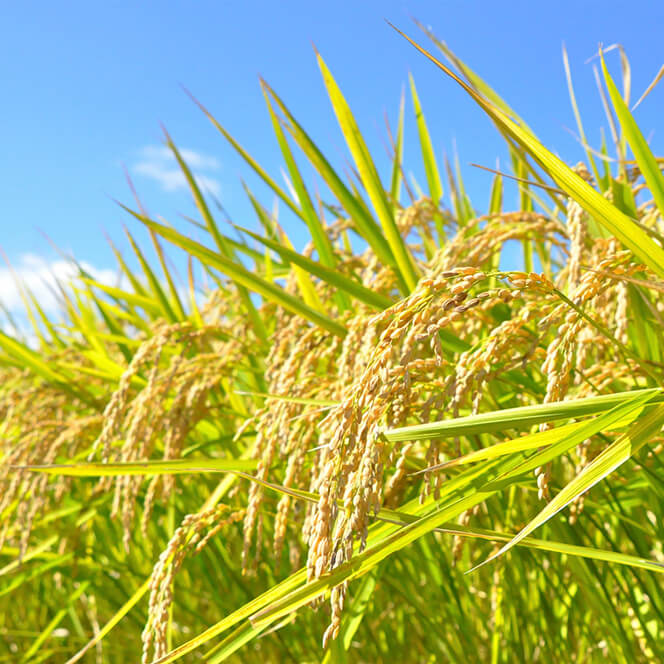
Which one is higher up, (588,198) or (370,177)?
(370,177)

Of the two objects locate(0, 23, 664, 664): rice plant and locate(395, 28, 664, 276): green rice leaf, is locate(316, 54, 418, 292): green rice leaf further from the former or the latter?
locate(395, 28, 664, 276): green rice leaf

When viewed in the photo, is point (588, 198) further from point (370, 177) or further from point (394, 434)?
point (370, 177)

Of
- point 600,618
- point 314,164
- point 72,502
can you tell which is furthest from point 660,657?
point 72,502

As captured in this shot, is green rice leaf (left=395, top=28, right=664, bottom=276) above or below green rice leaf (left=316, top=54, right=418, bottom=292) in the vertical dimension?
below

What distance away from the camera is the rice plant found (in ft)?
2.49

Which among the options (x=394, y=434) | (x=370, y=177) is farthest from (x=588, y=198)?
(x=370, y=177)

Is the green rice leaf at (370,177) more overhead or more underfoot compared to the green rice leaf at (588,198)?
more overhead

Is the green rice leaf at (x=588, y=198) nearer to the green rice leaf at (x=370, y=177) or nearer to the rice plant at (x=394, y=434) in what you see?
the rice plant at (x=394, y=434)

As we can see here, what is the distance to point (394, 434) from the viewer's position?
2.50 feet

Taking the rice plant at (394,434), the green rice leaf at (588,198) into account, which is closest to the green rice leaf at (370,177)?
the rice plant at (394,434)

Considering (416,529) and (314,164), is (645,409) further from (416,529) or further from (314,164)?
(314,164)

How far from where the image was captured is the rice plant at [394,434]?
76 cm

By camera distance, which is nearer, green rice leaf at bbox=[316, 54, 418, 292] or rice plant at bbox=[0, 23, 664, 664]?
rice plant at bbox=[0, 23, 664, 664]

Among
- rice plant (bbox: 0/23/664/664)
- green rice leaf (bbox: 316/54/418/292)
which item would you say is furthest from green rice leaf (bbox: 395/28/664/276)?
green rice leaf (bbox: 316/54/418/292)
